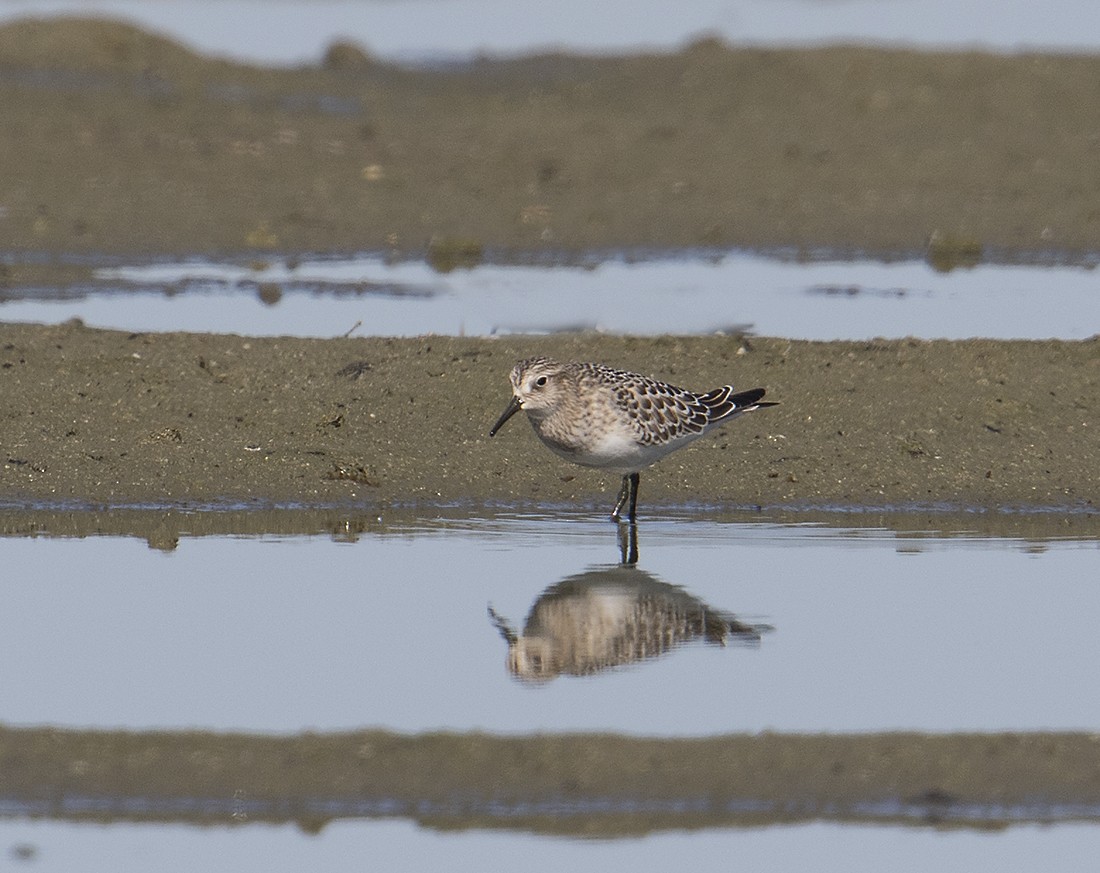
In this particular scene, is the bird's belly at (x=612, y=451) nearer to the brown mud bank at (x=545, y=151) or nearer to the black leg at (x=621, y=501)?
the black leg at (x=621, y=501)

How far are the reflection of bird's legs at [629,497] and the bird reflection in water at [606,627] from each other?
169 centimetres

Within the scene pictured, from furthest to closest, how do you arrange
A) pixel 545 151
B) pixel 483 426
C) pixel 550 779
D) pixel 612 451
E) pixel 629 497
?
pixel 545 151, pixel 483 426, pixel 629 497, pixel 612 451, pixel 550 779

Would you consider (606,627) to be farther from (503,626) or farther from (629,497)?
(629,497)

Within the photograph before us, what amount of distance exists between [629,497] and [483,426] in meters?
1.88

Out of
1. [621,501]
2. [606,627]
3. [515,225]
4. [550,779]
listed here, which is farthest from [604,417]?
[515,225]

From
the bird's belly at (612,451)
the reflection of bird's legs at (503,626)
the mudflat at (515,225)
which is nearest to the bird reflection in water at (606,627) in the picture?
the reflection of bird's legs at (503,626)

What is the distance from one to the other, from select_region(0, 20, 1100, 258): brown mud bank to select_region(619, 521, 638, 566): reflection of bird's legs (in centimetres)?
906

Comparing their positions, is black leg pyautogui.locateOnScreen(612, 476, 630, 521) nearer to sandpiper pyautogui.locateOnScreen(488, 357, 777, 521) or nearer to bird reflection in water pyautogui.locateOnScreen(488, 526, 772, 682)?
sandpiper pyautogui.locateOnScreen(488, 357, 777, 521)

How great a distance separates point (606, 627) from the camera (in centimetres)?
1102

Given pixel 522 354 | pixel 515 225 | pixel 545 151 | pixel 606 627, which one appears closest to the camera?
pixel 606 627

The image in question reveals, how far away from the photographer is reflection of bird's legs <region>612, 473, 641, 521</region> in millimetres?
13539

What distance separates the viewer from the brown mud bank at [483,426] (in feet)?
46.3

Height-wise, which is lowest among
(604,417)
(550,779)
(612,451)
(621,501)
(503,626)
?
(550,779)

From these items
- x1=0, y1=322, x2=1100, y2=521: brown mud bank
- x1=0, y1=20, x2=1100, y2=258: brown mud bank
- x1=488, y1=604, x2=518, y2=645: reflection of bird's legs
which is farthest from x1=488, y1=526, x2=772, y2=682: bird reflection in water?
x1=0, y1=20, x2=1100, y2=258: brown mud bank
